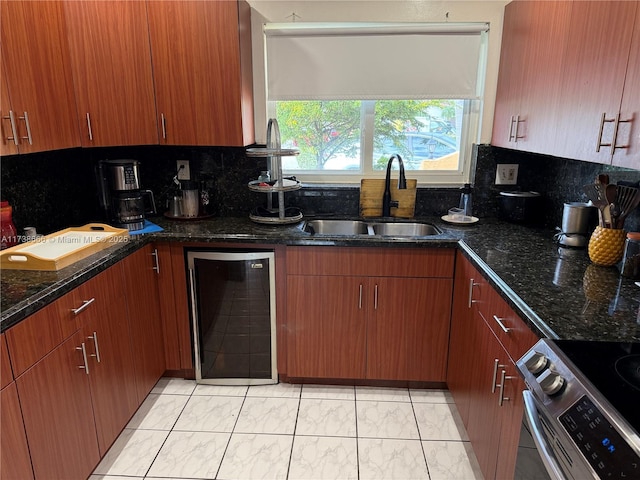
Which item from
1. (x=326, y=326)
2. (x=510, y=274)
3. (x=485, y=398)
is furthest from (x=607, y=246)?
(x=326, y=326)

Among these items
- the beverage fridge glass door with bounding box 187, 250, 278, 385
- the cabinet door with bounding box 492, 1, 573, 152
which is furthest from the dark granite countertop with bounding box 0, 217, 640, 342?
the cabinet door with bounding box 492, 1, 573, 152

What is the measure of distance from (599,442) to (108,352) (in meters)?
1.75

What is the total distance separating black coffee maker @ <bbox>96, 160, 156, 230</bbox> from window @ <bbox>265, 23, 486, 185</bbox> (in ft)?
2.95

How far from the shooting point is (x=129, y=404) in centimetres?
202

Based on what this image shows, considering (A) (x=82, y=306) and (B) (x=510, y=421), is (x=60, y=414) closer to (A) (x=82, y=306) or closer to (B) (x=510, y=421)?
(A) (x=82, y=306)

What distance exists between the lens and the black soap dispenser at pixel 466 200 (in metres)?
2.46

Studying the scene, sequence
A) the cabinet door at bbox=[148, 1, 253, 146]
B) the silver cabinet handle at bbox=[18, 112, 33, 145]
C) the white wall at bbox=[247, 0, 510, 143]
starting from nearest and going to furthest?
the silver cabinet handle at bbox=[18, 112, 33, 145], the cabinet door at bbox=[148, 1, 253, 146], the white wall at bbox=[247, 0, 510, 143]

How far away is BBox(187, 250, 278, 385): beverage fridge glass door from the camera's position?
221cm

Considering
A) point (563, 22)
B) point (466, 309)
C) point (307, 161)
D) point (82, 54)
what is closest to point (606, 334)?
point (466, 309)

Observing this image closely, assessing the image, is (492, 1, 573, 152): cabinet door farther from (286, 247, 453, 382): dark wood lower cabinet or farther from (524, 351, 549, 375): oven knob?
(524, 351, 549, 375): oven knob

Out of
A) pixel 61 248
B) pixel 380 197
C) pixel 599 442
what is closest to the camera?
pixel 599 442

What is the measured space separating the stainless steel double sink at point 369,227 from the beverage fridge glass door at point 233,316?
0.48 metres

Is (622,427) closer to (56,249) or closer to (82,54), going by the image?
(56,249)

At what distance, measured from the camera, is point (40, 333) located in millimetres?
1398
